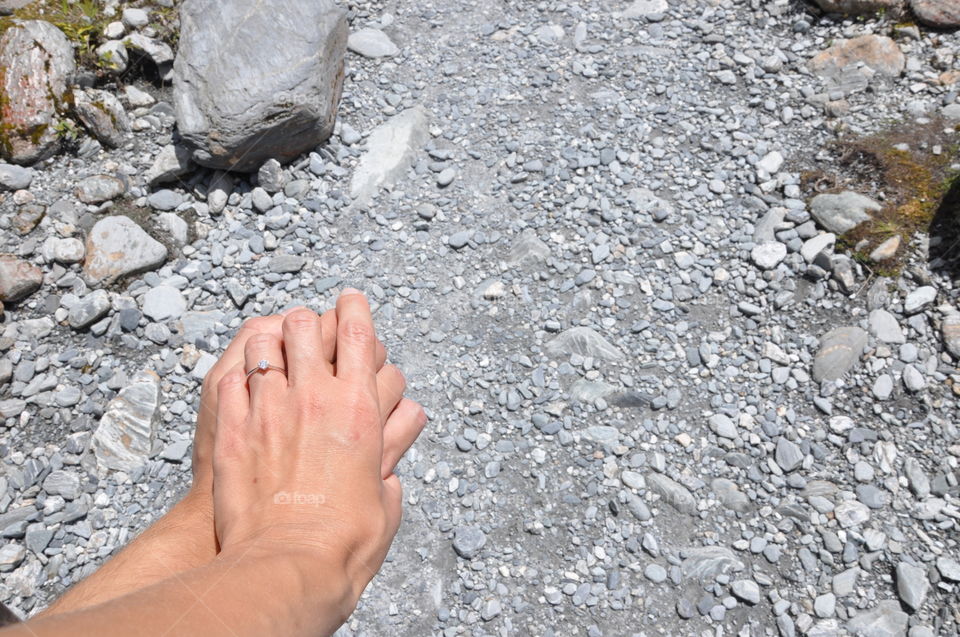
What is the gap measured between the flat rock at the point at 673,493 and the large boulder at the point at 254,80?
3019 mm

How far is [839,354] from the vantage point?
11.8 ft

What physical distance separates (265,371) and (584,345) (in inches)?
90.0

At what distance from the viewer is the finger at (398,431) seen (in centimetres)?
193

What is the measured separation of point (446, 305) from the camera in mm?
4043

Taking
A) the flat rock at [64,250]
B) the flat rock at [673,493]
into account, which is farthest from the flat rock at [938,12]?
the flat rock at [64,250]

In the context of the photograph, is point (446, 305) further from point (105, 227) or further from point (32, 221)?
point (32, 221)

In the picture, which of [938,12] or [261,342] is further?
[938,12]

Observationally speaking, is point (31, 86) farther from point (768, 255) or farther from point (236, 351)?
point (768, 255)

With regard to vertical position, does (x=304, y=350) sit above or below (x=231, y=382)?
above

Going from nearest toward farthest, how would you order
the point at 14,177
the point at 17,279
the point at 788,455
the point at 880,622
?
the point at 880,622, the point at 788,455, the point at 17,279, the point at 14,177

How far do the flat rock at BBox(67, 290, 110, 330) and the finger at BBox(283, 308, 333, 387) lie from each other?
2.77 meters

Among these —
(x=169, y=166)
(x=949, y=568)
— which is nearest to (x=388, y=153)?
(x=169, y=166)

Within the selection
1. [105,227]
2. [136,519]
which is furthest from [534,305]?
[105,227]

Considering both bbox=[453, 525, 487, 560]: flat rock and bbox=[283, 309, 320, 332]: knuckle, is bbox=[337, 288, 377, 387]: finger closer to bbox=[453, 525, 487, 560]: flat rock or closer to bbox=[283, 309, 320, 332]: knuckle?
bbox=[283, 309, 320, 332]: knuckle
